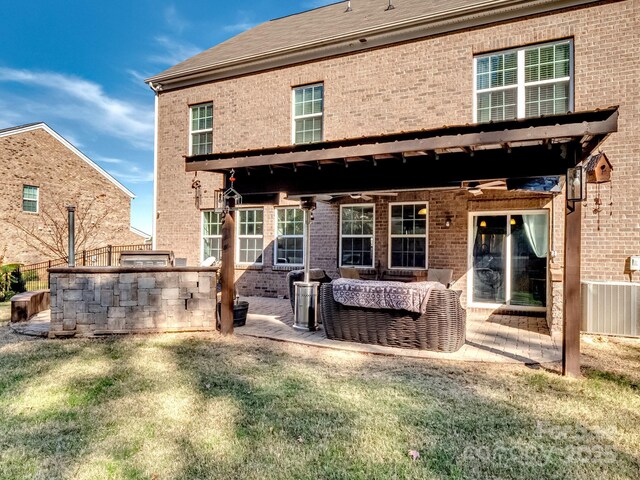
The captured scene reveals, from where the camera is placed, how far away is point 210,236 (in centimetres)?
1238

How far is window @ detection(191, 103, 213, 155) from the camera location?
40.8ft

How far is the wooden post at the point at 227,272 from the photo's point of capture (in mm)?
6945

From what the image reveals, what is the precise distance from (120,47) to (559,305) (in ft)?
70.1

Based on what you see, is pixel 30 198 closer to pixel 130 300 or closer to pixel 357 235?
pixel 130 300

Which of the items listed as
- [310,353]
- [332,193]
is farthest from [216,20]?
[310,353]

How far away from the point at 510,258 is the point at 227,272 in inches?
240

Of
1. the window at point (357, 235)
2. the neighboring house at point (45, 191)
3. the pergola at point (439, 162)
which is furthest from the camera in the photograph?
the neighboring house at point (45, 191)

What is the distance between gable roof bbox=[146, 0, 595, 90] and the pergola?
16.7 feet

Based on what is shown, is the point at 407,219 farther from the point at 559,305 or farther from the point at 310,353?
the point at 310,353

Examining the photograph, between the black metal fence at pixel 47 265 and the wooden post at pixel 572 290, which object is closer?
the wooden post at pixel 572 290

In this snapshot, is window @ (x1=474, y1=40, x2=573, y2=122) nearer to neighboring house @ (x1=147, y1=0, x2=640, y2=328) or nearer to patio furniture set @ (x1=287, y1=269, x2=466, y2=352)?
neighboring house @ (x1=147, y1=0, x2=640, y2=328)

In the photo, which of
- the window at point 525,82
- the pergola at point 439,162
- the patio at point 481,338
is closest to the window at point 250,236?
the patio at point 481,338

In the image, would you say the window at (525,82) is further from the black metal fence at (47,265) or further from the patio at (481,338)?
the black metal fence at (47,265)

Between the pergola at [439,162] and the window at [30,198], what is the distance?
1584 cm
